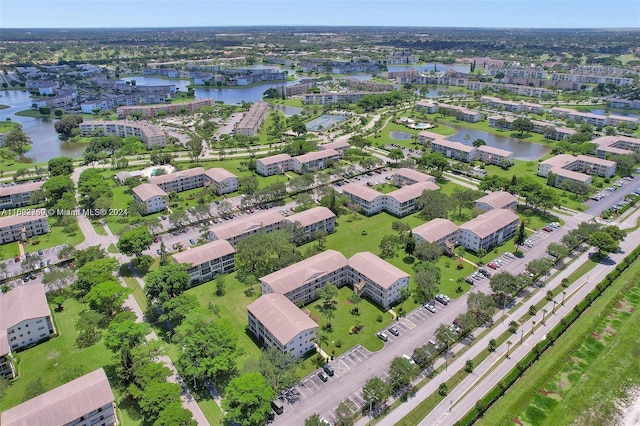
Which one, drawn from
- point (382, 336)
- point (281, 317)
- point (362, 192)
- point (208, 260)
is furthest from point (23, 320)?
point (362, 192)

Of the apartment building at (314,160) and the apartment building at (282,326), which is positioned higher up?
the apartment building at (314,160)

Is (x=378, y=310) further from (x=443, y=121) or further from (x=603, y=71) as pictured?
(x=603, y=71)

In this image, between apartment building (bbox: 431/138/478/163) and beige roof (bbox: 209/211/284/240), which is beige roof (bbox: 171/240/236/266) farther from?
apartment building (bbox: 431/138/478/163)

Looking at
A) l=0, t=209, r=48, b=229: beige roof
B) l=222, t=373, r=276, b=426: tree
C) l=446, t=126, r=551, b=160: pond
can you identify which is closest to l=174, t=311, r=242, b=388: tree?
l=222, t=373, r=276, b=426: tree

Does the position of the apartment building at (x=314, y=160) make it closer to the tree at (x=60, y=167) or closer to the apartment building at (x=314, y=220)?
the apartment building at (x=314, y=220)

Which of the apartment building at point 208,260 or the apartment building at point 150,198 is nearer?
the apartment building at point 208,260

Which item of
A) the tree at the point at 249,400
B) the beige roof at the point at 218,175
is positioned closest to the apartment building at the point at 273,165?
the beige roof at the point at 218,175
